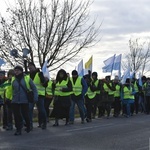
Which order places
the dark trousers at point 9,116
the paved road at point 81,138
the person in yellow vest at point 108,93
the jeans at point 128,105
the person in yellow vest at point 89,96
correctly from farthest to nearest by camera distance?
the jeans at point 128,105 < the person in yellow vest at point 108,93 < the person in yellow vest at point 89,96 < the dark trousers at point 9,116 < the paved road at point 81,138

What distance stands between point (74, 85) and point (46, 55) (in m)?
9.89

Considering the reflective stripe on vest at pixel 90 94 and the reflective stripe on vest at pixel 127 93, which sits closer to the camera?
the reflective stripe on vest at pixel 90 94

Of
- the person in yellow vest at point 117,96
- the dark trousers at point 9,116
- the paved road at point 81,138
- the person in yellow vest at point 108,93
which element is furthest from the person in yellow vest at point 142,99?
the dark trousers at point 9,116

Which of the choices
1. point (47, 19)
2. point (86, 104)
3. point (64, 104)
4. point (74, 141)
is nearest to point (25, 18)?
point (47, 19)

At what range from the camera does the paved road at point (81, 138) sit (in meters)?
11.4

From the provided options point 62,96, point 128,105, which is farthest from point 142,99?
point 62,96

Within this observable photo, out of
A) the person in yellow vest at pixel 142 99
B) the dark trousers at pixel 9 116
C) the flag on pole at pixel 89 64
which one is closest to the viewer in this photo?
the dark trousers at pixel 9 116

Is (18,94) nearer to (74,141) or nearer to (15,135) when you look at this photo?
(15,135)

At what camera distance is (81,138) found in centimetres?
1298

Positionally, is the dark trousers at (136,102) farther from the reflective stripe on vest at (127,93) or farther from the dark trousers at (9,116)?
the dark trousers at (9,116)

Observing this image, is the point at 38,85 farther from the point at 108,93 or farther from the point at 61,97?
the point at 108,93

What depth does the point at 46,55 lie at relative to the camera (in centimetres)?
2769

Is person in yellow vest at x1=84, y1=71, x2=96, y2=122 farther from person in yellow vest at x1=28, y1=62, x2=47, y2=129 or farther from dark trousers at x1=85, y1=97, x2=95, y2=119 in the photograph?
person in yellow vest at x1=28, y1=62, x2=47, y2=129

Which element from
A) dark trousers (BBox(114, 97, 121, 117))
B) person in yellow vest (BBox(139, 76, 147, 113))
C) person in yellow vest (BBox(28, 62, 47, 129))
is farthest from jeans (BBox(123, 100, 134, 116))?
person in yellow vest (BBox(28, 62, 47, 129))
